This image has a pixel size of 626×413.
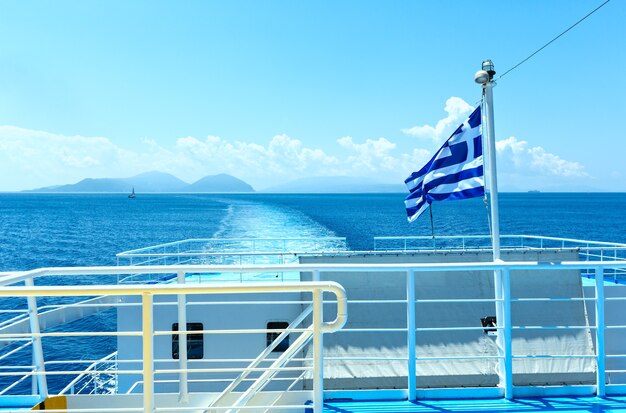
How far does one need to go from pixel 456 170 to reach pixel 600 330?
280 cm

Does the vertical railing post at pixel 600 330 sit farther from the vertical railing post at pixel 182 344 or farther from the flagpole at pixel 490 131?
the vertical railing post at pixel 182 344

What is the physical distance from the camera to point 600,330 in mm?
3393

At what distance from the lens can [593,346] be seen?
28.3 feet

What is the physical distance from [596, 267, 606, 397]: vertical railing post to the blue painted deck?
100 mm

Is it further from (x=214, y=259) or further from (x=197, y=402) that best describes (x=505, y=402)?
(x=214, y=259)

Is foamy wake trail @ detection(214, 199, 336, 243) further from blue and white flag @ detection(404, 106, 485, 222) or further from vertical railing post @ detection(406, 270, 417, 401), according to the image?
vertical railing post @ detection(406, 270, 417, 401)

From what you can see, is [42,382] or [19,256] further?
[19,256]

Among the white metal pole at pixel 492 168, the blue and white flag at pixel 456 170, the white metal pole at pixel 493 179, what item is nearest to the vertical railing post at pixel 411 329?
the white metal pole at pixel 493 179

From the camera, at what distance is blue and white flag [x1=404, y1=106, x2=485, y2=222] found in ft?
18.5

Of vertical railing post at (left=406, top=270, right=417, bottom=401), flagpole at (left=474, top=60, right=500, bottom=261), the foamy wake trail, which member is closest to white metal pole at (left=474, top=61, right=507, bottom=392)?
flagpole at (left=474, top=60, right=500, bottom=261)

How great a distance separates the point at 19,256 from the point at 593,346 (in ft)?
129

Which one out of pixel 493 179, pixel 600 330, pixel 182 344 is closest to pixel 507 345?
pixel 600 330

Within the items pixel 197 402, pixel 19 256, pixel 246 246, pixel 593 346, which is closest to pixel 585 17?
pixel 197 402

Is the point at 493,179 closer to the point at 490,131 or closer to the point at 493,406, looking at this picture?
the point at 490,131
